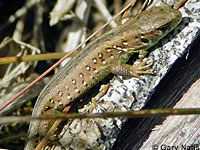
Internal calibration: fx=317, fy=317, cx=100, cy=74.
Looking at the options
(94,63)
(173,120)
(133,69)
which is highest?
(94,63)

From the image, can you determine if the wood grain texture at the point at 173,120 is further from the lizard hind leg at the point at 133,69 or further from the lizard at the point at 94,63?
the lizard at the point at 94,63

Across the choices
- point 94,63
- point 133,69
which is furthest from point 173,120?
point 94,63

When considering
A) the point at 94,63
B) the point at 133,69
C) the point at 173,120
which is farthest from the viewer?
the point at 94,63

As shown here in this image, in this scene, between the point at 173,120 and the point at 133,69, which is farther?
the point at 133,69

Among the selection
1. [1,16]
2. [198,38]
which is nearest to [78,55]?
[198,38]

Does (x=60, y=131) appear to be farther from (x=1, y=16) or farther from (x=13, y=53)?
(x=1, y=16)

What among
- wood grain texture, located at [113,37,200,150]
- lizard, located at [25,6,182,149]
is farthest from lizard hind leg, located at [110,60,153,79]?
wood grain texture, located at [113,37,200,150]

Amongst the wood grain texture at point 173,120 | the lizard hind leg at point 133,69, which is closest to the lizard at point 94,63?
the lizard hind leg at point 133,69

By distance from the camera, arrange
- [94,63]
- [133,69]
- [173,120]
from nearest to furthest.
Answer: [173,120] < [133,69] < [94,63]

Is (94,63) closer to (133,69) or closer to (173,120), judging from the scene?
(133,69)
